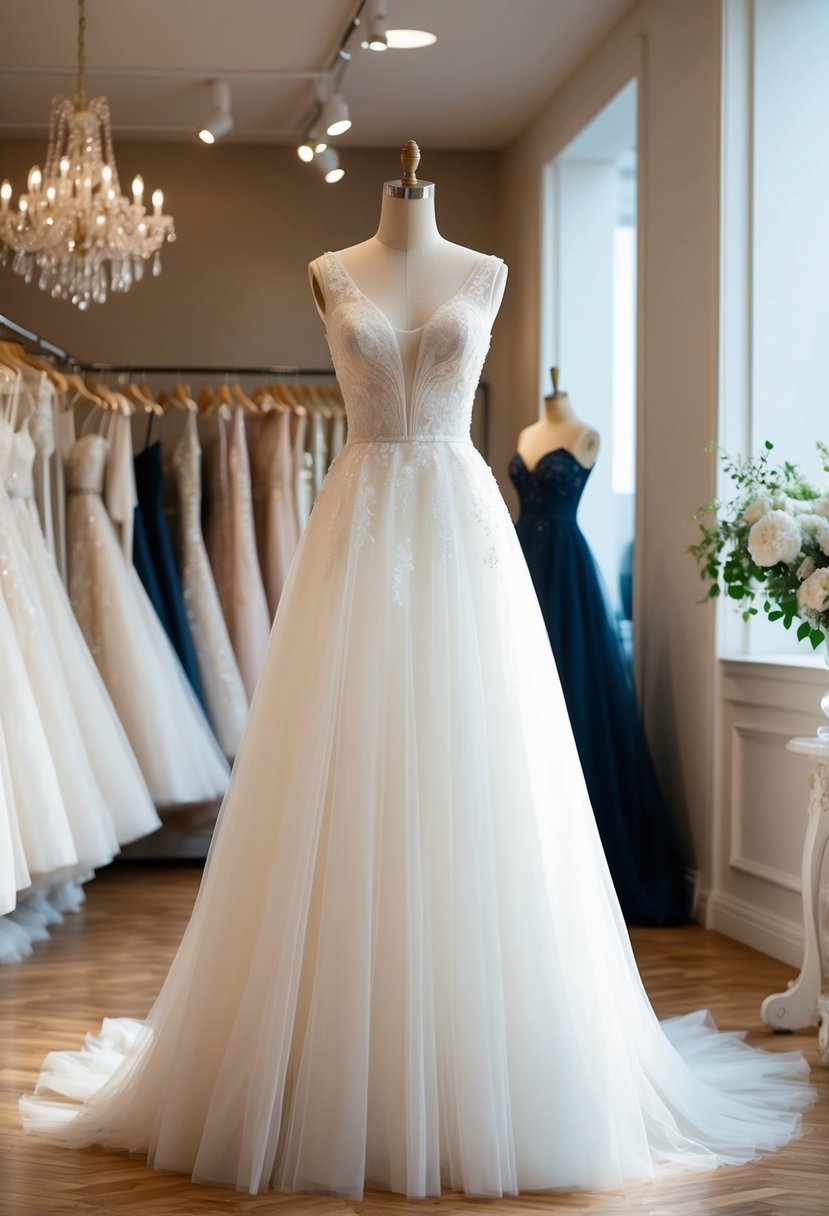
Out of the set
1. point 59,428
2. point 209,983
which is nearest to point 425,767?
point 209,983

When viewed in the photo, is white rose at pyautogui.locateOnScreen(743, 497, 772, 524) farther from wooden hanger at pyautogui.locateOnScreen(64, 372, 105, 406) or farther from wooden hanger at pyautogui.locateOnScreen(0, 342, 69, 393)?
wooden hanger at pyautogui.locateOnScreen(64, 372, 105, 406)

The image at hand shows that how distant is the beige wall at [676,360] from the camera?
4.23 metres

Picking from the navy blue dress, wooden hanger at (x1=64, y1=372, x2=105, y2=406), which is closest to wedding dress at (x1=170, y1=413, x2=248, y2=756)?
the navy blue dress

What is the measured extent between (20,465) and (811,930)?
2.81 m

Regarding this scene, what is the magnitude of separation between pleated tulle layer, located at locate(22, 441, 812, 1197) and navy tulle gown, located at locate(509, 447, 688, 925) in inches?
67.9

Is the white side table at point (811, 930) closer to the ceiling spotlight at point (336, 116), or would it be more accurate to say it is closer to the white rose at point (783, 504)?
the white rose at point (783, 504)

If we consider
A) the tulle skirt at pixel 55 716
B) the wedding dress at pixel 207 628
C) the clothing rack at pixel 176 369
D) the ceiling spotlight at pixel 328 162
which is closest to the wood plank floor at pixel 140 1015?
the tulle skirt at pixel 55 716

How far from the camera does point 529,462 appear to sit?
16.0ft

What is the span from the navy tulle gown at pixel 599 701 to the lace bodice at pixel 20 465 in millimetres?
1673

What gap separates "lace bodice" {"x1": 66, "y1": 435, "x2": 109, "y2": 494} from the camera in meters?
5.19

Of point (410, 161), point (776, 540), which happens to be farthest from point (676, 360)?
point (410, 161)

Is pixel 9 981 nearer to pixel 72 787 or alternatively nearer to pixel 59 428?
pixel 72 787

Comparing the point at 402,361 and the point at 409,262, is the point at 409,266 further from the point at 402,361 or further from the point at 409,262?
the point at 402,361

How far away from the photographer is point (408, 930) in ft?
7.42
